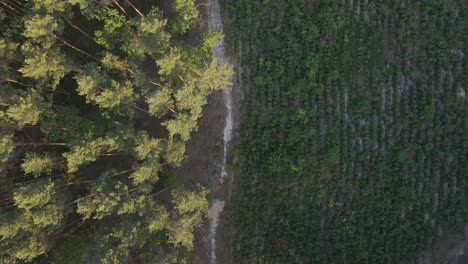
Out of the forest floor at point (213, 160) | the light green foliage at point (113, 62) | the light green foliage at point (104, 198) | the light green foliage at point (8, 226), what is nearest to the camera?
the light green foliage at point (8, 226)

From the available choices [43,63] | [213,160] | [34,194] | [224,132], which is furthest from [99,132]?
[224,132]

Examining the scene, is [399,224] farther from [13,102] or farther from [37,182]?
[13,102]

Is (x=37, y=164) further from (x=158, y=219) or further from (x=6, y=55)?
(x=158, y=219)

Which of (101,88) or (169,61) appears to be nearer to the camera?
(169,61)

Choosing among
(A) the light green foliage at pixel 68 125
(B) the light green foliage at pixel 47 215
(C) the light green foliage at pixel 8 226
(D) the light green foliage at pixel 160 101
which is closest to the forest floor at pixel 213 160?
(D) the light green foliage at pixel 160 101

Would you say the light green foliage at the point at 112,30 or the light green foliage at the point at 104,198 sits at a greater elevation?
the light green foliage at the point at 112,30

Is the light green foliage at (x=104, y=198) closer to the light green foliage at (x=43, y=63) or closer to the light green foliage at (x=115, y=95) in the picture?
the light green foliage at (x=115, y=95)

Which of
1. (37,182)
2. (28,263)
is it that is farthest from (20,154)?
(28,263)
